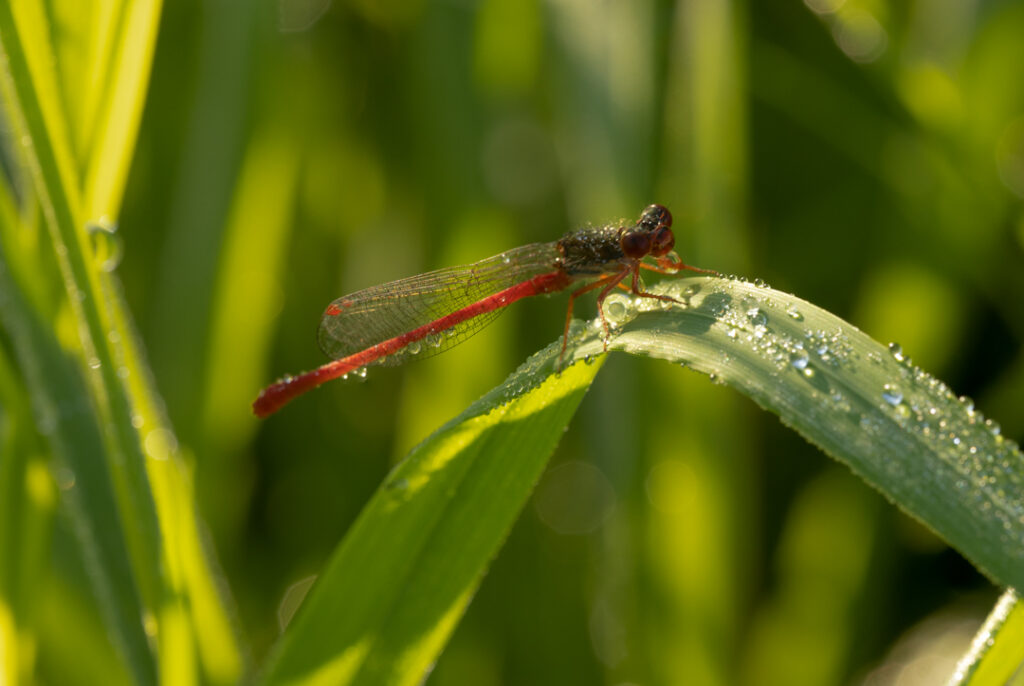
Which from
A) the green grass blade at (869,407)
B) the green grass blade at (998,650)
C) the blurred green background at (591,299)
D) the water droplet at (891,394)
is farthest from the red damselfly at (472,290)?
the green grass blade at (998,650)

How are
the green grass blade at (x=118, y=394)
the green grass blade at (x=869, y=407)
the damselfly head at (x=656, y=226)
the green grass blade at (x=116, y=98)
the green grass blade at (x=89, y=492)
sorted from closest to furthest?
the green grass blade at (x=869, y=407)
the green grass blade at (x=118, y=394)
the green grass blade at (x=89, y=492)
the green grass blade at (x=116, y=98)
the damselfly head at (x=656, y=226)

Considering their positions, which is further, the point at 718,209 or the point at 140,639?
the point at 718,209

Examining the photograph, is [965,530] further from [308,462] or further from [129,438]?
[308,462]

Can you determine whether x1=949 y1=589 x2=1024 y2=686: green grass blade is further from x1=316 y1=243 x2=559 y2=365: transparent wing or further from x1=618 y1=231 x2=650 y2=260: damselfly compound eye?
x1=316 y1=243 x2=559 y2=365: transparent wing

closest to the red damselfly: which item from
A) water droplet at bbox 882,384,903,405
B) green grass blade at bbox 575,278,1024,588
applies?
green grass blade at bbox 575,278,1024,588

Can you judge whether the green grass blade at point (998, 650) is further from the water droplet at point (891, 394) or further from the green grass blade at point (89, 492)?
the green grass blade at point (89, 492)

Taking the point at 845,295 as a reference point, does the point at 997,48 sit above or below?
above

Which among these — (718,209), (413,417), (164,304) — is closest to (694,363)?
(718,209)
